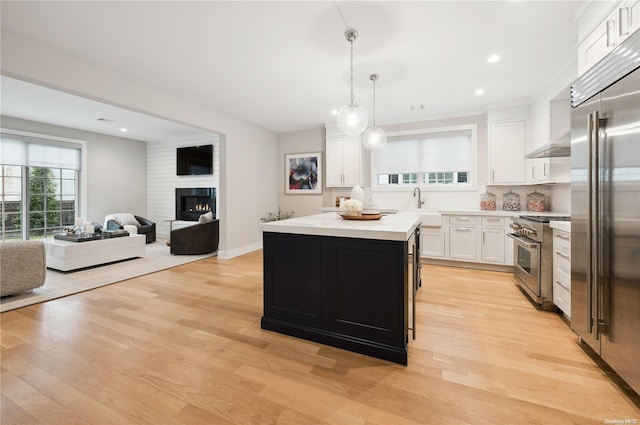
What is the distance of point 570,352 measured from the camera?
6.68 ft

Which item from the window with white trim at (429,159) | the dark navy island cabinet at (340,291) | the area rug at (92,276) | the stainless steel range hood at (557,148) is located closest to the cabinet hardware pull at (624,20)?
the stainless steel range hood at (557,148)

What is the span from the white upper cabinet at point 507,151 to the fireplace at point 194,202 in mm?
6276

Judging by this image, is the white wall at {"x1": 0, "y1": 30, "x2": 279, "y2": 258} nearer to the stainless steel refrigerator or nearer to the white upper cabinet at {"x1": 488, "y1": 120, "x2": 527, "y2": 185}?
the white upper cabinet at {"x1": 488, "y1": 120, "x2": 527, "y2": 185}

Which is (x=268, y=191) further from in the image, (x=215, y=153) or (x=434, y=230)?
(x=434, y=230)

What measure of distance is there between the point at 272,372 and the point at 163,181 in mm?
7603

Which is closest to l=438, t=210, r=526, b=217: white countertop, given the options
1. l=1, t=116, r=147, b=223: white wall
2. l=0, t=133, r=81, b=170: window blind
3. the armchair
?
the armchair

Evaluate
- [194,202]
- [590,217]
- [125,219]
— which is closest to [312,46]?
[590,217]

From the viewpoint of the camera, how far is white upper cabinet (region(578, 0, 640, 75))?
5.72 feet

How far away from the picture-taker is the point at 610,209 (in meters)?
1.68

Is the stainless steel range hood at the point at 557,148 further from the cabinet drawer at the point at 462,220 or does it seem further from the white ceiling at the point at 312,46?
the cabinet drawer at the point at 462,220

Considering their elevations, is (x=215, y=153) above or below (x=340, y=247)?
above

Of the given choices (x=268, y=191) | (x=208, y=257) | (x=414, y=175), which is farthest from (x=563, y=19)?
(x=208, y=257)

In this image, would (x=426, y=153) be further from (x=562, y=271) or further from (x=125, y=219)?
(x=125, y=219)

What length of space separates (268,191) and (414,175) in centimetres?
326
